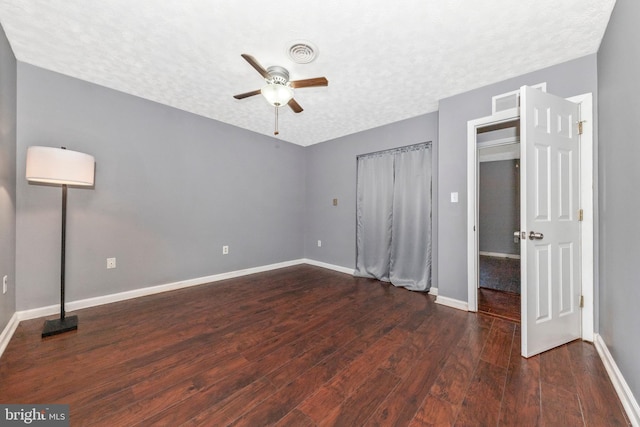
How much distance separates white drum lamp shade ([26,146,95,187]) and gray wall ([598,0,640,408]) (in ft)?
13.4

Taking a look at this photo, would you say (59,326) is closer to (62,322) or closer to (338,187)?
(62,322)

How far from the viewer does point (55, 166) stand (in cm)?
203

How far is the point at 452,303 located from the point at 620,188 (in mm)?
1804

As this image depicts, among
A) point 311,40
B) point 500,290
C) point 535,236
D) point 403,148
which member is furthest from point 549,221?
point 311,40

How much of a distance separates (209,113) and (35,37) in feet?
5.52

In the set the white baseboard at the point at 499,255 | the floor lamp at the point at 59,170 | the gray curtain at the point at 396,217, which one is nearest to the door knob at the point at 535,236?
the gray curtain at the point at 396,217

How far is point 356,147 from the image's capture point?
13.9ft

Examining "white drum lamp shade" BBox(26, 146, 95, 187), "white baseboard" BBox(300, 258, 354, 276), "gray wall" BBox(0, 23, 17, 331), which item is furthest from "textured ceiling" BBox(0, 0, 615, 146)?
"white baseboard" BBox(300, 258, 354, 276)

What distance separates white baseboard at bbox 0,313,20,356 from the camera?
6.12 ft

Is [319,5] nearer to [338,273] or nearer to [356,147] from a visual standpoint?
[356,147]

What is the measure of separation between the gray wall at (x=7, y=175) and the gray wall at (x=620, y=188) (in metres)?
4.46

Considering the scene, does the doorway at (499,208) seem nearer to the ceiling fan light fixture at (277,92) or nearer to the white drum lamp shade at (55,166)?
the ceiling fan light fixture at (277,92)

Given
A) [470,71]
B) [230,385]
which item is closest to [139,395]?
[230,385]

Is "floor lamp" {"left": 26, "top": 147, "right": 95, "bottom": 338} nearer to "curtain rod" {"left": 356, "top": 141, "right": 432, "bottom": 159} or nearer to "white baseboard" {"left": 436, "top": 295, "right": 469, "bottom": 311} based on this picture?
"curtain rod" {"left": 356, "top": 141, "right": 432, "bottom": 159}
